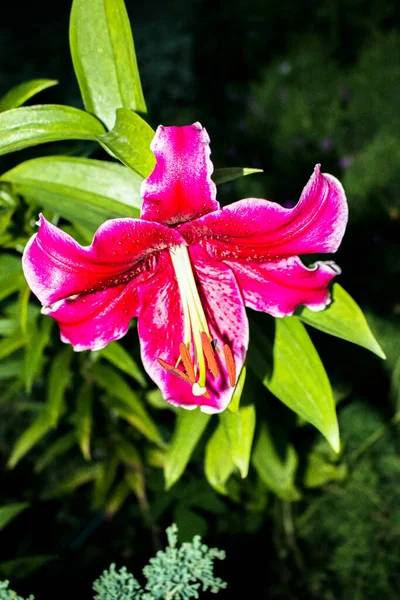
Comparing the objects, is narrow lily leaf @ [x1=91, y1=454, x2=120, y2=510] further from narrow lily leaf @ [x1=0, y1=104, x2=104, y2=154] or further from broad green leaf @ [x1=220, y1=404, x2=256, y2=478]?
narrow lily leaf @ [x1=0, y1=104, x2=104, y2=154]

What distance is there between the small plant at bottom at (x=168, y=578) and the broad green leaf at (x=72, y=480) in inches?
29.8

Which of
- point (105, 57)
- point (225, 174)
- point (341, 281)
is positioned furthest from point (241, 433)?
point (341, 281)

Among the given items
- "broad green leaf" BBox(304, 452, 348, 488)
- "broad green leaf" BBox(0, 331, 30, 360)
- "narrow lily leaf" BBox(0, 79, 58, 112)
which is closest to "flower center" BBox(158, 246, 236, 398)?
"narrow lily leaf" BBox(0, 79, 58, 112)

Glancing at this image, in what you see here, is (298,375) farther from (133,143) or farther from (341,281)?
(341,281)

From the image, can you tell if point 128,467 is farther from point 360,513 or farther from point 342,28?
point 342,28

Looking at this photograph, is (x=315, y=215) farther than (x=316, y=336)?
No

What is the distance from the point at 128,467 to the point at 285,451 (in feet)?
1.09

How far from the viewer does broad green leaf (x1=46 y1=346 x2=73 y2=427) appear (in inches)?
41.0

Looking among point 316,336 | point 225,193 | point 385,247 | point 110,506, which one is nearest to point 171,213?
point 110,506

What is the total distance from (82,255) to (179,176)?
0.36ft

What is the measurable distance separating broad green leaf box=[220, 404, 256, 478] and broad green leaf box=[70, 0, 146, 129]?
1.21 ft

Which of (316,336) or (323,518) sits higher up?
(316,336)

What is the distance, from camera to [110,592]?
559mm

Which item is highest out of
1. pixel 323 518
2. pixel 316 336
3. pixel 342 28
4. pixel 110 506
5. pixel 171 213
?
pixel 171 213
